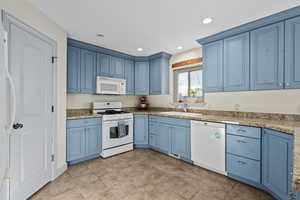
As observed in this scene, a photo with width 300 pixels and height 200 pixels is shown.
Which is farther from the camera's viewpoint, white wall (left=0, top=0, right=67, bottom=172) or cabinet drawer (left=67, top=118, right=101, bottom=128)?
cabinet drawer (left=67, top=118, right=101, bottom=128)

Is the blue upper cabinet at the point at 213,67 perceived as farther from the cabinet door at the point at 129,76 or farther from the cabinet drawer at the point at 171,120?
the cabinet door at the point at 129,76

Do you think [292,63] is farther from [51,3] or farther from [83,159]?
[83,159]

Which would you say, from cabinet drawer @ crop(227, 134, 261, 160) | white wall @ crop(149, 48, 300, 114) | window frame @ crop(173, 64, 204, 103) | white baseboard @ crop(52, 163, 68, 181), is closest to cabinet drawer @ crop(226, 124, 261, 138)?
cabinet drawer @ crop(227, 134, 261, 160)

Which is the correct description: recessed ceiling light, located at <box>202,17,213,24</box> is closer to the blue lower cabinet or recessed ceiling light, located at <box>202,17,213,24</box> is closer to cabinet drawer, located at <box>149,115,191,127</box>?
cabinet drawer, located at <box>149,115,191,127</box>

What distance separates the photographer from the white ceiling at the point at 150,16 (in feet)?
5.65

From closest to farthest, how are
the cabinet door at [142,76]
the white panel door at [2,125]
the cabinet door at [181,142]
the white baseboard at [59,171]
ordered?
1. the white panel door at [2,125]
2. the white baseboard at [59,171]
3. the cabinet door at [181,142]
4. the cabinet door at [142,76]

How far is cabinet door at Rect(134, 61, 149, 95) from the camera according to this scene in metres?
3.98

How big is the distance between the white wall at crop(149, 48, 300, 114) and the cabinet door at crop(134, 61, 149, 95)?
46.0 inches

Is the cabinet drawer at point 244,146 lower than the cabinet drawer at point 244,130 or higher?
lower

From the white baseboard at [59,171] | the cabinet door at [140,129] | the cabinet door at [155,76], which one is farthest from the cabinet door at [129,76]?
the white baseboard at [59,171]

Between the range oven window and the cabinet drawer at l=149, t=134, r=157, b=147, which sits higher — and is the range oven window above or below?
above

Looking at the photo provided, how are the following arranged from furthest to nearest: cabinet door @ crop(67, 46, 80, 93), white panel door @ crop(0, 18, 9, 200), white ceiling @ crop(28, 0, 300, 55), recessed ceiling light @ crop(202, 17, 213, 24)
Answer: cabinet door @ crop(67, 46, 80, 93)
recessed ceiling light @ crop(202, 17, 213, 24)
white ceiling @ crop(28, 0, 300, 55)
white panel door @ crop(0, 18, 9, 200)

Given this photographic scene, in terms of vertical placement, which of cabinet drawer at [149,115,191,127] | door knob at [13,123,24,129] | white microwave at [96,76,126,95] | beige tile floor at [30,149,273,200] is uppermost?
white microwave at [96,76,126,95]

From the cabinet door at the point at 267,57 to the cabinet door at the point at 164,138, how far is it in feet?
5.68
